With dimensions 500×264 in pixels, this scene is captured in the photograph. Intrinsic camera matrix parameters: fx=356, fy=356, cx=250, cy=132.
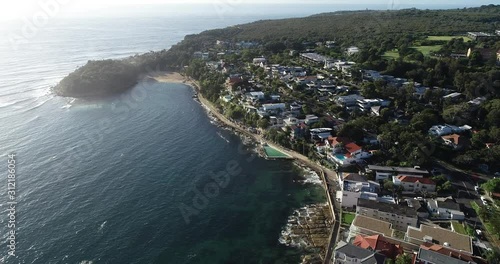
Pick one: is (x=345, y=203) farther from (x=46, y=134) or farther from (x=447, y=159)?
(x=46, y=134)

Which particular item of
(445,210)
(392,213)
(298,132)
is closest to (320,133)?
(298,132)

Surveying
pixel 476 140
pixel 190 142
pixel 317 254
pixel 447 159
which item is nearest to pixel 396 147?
pixel 447 159

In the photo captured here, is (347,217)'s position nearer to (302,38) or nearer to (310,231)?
(310,231)

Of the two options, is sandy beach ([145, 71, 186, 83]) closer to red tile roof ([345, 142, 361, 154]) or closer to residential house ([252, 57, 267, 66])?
residential house ([252, 57, 267, 66])

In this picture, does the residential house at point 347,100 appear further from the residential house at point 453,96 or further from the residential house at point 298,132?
the residential house at point 453,96

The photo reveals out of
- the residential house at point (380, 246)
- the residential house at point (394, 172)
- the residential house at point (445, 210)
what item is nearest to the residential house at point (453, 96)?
the residential house at point (394, 172)

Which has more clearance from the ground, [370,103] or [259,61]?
[259,61]
